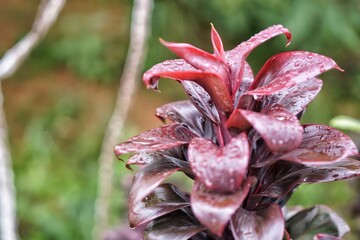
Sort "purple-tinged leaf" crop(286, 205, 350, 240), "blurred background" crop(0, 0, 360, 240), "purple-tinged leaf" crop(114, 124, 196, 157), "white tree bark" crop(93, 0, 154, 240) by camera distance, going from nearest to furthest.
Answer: "purple-tinged leaf" crop(114, 124, 196, 157), "purple-tinged leaf" crop(286, 205, 350, 240), "white tree bark" crop(93, 0, 154, 240), "blurred background" crop(0, 0, 360, 240)

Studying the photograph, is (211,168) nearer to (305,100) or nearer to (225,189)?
(225,189)

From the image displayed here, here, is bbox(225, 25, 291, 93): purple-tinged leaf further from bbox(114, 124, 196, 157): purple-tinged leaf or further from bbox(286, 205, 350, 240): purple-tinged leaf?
bbox(286, 205, 350, 240): purple-tinged leaf

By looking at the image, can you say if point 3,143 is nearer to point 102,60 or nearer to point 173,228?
point 173,228

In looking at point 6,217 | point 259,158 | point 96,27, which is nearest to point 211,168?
point 259,158

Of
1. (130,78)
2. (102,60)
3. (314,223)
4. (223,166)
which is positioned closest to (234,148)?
(223,166)

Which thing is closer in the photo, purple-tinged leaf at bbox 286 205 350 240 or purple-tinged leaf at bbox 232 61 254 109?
purple-tinged leaf at bbox 232 61 254 109

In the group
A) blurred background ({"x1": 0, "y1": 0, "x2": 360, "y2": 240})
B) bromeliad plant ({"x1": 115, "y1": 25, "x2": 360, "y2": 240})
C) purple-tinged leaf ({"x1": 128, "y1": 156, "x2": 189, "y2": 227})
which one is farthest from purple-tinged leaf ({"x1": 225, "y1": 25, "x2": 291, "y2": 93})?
blurred background ({"x1": 0, "y1": 0, "x2": 360, "y2": 240})
